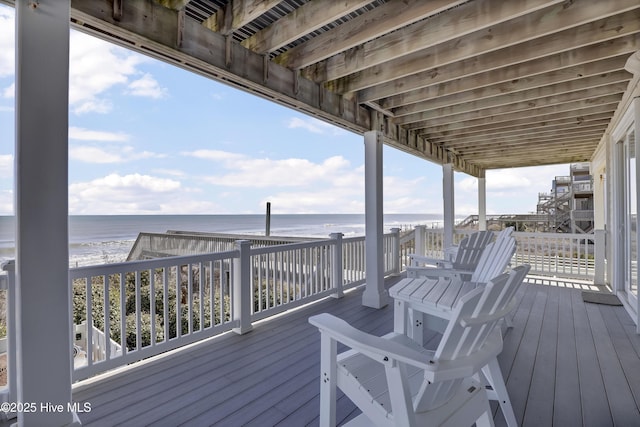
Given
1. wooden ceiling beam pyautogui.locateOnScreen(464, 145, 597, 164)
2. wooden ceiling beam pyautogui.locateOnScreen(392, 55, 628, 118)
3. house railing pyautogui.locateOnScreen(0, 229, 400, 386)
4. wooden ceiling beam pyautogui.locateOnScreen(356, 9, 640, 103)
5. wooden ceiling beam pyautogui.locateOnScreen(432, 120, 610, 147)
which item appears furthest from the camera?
wooden ceiling beam pyautogui.locateOnScreen(464, 145, 597, 164)

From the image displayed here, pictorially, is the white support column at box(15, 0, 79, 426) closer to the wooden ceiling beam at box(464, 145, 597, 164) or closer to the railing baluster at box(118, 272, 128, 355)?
the railing baluster at box(118, 272, 128, 355)

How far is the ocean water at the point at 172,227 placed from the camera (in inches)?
642

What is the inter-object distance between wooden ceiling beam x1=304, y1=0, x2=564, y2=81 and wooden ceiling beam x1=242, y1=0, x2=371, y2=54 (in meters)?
0.72

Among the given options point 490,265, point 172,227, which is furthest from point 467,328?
point 172,227

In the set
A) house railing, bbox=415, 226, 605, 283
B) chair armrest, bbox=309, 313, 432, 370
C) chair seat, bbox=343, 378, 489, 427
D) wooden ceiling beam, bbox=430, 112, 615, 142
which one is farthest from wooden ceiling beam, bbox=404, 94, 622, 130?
chair armrest, bbox=309, 313, 432, 370

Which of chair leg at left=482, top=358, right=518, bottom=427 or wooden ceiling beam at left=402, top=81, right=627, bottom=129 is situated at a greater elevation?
wooden ceiling beam at left=402, top=81, right=627, bottom=129

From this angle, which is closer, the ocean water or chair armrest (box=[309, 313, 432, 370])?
chair armrest (box=[309, 313, 432, 370])

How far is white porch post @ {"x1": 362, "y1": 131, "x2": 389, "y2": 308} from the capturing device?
4.22 metres

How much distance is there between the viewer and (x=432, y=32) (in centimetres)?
252

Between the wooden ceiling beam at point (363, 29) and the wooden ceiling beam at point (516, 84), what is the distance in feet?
5.06

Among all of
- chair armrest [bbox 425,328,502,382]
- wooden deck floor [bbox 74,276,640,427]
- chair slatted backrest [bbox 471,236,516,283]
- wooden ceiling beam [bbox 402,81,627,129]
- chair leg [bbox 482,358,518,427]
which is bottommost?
wooden deck floor [bbox 74,276,640,427]

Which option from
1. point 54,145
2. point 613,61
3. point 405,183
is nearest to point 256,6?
point 54,145

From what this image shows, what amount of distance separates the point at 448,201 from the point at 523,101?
3.04m

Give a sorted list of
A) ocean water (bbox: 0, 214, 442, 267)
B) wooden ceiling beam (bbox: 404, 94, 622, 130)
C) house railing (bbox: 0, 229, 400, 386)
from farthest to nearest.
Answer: ocean water (bbox: 0, 214, 442, 267) → wooden ceiling beam (bbox: 404, 94, 622, 130) → house railing (bbox: 0, 229, 400, 386)
